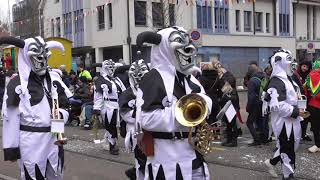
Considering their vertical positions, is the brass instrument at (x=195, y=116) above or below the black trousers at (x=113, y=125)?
above

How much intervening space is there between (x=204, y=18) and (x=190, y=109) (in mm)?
35156

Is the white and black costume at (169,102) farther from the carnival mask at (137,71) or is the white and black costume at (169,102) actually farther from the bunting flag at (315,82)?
the bunting flag at (315,82)

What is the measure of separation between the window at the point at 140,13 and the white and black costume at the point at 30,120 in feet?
95.0

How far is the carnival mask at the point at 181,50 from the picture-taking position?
4.80 meters

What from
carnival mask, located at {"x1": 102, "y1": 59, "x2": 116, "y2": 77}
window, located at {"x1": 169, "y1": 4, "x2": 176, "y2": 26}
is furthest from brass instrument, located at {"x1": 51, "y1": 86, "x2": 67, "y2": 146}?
window, located at {"x1": 169, "y1": 4, "x2": 176, "y2": 26}

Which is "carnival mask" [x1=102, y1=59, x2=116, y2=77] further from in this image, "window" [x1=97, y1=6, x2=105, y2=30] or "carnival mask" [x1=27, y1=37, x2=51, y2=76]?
"window" [x1=97, y1=6, x2=105, y2=30]

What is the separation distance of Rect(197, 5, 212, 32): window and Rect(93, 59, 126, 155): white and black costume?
27.5 metres

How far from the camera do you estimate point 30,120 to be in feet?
18.9

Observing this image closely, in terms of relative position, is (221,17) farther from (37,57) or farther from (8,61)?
(37,57)

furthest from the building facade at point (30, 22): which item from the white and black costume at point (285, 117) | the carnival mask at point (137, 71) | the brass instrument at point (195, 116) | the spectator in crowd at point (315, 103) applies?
the brass instrument at point (195, 116)

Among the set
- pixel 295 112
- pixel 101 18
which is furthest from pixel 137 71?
pixel 101 18

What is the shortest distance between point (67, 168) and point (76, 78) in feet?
31.5

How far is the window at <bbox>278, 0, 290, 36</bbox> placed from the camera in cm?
4488

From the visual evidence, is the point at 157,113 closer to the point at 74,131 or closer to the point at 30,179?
the point at 30,179
